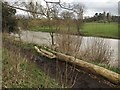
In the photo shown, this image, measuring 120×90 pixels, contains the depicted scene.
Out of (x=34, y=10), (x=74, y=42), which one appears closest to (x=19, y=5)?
(x=34, y=10)

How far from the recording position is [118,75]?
29.0 ft

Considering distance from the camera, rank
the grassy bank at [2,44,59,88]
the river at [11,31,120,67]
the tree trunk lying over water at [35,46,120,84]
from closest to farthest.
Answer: the grassy bank at [2,44,59,88], the tree trunk lying over water at [35,46,120,84], the river at [11,31,120,67]

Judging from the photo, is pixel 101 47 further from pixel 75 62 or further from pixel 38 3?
pixel 38 3

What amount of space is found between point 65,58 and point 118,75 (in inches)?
150

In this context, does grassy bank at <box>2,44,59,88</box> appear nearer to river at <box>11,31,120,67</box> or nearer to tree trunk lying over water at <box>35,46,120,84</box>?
tree trunk lying over water at <box>35,46,120,84</box>

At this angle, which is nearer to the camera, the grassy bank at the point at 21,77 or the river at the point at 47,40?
the grassy bank at the point at 21,77

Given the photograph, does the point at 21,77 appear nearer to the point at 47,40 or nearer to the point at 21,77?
the point at 21,77

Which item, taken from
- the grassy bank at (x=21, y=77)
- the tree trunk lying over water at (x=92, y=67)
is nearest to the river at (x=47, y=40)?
the tree trunk lying over water at (x=92, y=67)

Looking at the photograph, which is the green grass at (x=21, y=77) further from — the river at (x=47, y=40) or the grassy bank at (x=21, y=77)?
the river at (x=47, y=40)

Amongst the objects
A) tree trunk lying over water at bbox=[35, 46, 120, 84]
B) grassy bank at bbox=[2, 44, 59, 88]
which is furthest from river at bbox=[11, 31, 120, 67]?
grassy bank at bbox=[2, 44, 59, 88]

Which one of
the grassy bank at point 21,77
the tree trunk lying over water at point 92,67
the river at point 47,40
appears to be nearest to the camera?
the grassy bank at point 21,77

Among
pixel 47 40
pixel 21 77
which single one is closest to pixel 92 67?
pixel 21 77

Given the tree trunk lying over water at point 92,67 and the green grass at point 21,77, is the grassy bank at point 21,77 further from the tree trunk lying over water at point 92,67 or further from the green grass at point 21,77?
the tree trunk lying over water at point 92,67

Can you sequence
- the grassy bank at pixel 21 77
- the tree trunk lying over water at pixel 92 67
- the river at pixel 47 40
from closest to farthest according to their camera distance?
1. the grassy bank at pixel 21 77
2. the tree trunk lying over water at pixel 92 67
3. the river at pixel 47 40
